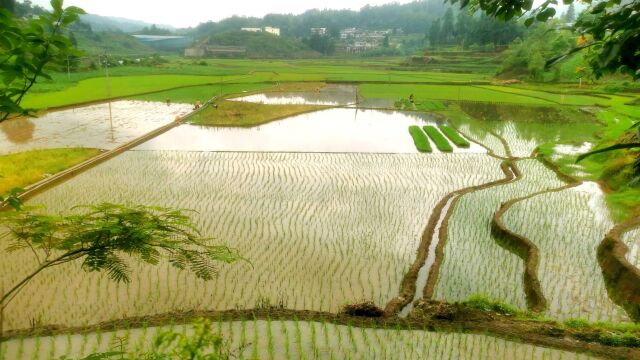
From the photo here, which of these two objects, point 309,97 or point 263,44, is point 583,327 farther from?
point 263,44

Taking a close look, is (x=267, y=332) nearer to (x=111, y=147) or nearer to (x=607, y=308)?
(x=607, y=308)

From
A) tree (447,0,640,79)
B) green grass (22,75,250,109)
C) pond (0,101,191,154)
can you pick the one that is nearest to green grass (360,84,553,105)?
green grass (22,75,250,109)

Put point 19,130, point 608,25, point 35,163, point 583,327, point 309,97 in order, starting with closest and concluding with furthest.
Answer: point 608,25 → point 583,327 → point 35,163 → point 19,130 → point 309,97

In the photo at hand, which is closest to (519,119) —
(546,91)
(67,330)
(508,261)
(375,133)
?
(375,133)

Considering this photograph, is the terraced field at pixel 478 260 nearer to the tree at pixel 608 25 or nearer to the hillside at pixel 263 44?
the tree at pixel 608 25

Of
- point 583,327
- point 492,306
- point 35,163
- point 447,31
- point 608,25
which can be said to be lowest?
point 35,163

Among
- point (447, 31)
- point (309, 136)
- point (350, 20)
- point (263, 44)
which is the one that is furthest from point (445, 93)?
point (350, 20)

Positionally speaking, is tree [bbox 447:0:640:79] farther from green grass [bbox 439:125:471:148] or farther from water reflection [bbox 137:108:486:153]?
green grass [bbox 439:125:471:148]
